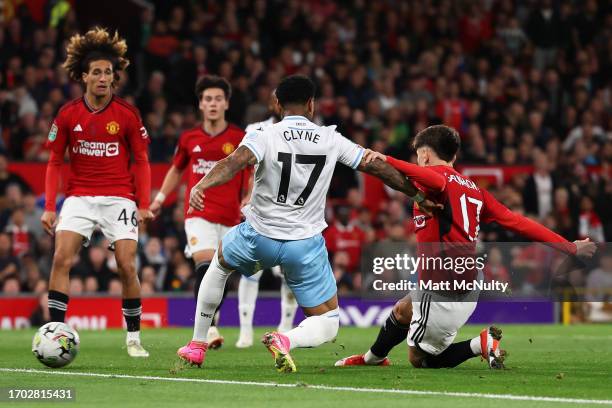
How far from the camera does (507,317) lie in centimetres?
1984

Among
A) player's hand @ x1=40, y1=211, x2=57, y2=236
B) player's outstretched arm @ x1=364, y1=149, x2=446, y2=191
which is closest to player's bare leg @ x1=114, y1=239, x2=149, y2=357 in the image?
player's hand @ x1=40, y1=211, x2=57, y2=236

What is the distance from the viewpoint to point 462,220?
9.57m

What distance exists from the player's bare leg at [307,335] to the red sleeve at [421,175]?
1025 mm

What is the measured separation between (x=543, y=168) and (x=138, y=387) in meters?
13.8

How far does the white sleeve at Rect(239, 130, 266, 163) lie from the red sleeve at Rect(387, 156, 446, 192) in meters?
0.91

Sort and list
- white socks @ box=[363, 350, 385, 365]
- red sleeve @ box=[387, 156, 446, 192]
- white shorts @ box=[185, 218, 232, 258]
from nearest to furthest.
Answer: red sleeve @ box=[387, 156, 446, 192] < white socks @ box=[363, 350, 385, 365] < white shorts @ box=[185, 218, 232, 258]

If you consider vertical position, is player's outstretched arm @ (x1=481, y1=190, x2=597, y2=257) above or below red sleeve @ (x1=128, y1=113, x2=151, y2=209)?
below

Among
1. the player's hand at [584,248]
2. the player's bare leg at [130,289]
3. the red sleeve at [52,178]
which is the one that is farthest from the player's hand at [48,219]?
the player's hand at [584,248]

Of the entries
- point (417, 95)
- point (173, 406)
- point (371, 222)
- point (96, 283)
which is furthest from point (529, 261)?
point (173, 406)

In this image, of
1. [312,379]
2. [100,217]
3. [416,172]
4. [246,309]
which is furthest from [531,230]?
[246,309]

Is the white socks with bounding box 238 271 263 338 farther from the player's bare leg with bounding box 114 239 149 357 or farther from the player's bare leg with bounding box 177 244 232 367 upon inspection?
the player's bare leg with bounding box 177 244 232 367

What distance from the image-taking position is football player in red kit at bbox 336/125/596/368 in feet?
31.3

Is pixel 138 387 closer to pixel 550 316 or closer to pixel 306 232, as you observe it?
pixel 306 232

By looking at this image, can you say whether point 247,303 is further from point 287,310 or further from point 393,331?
point 393,331
